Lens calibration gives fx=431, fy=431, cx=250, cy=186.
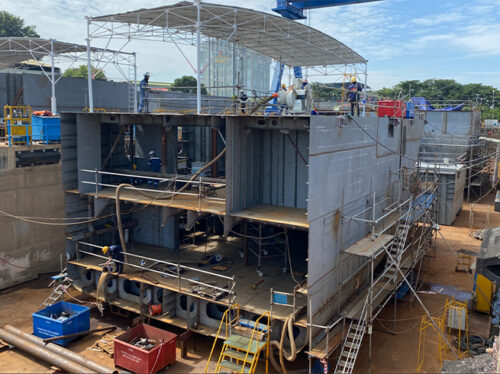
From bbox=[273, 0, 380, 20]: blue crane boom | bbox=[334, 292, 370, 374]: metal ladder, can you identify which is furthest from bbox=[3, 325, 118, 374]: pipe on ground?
bbox=[273, 0, 380, 20]: blue crane boom

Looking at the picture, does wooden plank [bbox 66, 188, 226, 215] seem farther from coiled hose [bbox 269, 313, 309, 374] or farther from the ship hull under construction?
coiled hose [bbox 269, 313, 309, 374]

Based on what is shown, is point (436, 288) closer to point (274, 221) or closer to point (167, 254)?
point (274, 221)

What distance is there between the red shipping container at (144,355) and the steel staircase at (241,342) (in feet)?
4.00

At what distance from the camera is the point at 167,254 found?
17.2 metres

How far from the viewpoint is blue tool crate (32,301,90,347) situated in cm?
1355

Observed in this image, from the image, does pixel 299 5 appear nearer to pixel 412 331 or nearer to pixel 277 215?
pixel 277 215

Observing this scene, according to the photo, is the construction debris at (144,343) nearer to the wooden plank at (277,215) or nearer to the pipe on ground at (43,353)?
the pipe on ground at (43,353)

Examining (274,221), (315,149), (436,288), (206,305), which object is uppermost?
(315,149)

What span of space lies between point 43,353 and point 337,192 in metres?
9.99

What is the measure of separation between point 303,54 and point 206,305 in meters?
21.4

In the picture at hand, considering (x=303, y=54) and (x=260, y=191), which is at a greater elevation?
(x=303, y=54)

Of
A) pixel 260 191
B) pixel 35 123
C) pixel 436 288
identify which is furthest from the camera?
pixel 35 123

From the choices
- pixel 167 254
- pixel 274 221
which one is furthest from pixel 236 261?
pixel 274 221

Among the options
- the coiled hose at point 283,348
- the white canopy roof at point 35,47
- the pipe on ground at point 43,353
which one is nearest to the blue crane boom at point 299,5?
the white canopy roof at point 35,47
